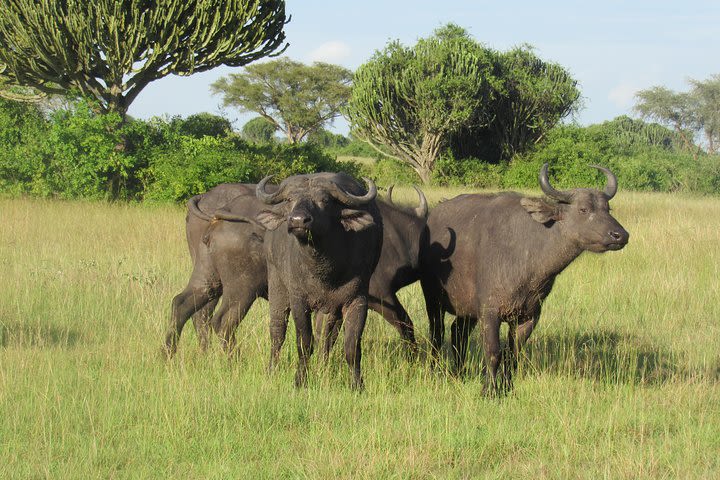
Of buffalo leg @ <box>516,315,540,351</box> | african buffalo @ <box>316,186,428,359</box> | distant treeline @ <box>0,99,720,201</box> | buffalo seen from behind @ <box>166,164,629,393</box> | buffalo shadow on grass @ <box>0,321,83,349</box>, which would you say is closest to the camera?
buffalo seen from behind @ <box>166,164,629,393</box>

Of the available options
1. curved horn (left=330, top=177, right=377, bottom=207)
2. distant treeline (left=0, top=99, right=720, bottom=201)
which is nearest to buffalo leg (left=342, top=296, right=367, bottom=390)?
curved horn (left=330, top=177, right=377, bottom=207)

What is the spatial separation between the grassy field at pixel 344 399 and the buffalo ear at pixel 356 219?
1.06 metres

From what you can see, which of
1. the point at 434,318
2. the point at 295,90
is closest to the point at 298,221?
the point at 434,318

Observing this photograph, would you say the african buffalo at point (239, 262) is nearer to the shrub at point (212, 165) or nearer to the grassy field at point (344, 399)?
the grassy field at point (344, 399)

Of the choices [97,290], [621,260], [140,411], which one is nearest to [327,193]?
[140,411]

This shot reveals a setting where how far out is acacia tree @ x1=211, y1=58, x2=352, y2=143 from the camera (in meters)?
50.3

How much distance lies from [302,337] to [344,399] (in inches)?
23.2

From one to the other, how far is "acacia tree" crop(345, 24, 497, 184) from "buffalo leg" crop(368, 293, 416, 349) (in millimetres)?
26532

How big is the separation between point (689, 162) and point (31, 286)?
33.9 metres

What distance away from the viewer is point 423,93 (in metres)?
33.1

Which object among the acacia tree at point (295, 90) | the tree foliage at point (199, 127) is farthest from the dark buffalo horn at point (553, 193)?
the acacia tree at point (295, 90)

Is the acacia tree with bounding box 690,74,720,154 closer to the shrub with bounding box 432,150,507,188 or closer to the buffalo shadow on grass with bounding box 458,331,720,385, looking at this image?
the shrub with bounding box 432,150,507,188

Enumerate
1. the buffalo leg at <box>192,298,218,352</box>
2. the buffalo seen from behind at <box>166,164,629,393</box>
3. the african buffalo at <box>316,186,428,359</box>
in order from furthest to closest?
1. the buffalo leg at <box>192,298,218,352</box>
2. the african buffalo at <box>316,186,428,359</box>
3. the buffalo seen from behind at <box>166,164,629,393</box>

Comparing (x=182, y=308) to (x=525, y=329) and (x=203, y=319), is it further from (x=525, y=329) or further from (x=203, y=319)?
(x=525, y=329)
